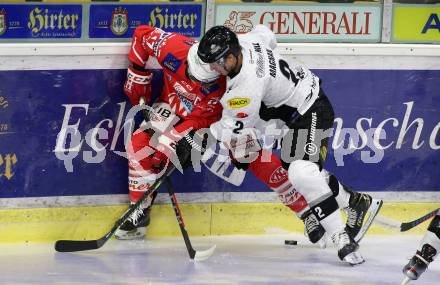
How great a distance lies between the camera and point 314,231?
5.95 m

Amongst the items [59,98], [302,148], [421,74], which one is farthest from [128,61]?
[421,74]

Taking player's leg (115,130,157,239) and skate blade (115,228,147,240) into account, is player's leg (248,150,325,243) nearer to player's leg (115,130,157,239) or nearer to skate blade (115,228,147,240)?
player's leg (115,130,157,239)

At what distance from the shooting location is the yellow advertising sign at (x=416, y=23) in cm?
634

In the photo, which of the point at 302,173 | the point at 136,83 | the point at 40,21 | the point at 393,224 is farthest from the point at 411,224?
the point at 40,21

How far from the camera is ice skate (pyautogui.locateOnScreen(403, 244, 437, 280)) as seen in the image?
5129 mm

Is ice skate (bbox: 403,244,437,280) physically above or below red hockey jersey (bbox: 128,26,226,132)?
below

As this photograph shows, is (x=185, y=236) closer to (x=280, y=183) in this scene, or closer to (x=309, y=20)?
(x=280, y=183)

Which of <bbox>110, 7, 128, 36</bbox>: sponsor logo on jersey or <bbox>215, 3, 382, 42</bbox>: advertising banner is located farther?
<bbox>215, 3, 382, 42</bbox>: advertising banner

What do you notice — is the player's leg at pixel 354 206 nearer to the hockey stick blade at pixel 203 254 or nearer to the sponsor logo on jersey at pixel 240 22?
the hockey stick blade at pixel 203 254

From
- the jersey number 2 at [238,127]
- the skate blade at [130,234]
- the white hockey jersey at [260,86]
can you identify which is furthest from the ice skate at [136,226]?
the jersey number 2 at [238,127]

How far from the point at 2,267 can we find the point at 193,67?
1.39 m

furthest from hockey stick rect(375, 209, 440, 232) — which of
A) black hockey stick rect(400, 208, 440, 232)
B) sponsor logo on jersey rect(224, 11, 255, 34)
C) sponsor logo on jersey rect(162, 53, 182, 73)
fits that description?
sponsor logo on jersey rect(162, 53, 182, 73)

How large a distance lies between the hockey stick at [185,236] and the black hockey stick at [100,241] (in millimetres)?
68

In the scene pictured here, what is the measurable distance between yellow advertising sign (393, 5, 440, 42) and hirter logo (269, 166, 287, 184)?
40.4 inches
